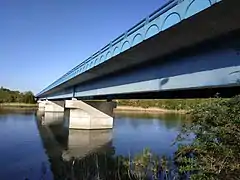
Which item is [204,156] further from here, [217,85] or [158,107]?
[158,107]

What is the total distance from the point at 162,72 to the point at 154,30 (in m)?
3.14

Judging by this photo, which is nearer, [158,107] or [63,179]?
[63,179]

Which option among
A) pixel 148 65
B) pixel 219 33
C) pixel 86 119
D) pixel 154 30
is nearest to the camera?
pixel 219 33

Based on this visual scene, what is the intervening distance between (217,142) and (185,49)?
6.36 metres

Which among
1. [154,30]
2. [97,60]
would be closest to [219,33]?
[154,30]

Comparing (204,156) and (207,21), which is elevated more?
(207,21)

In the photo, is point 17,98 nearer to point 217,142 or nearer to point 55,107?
point 55,107

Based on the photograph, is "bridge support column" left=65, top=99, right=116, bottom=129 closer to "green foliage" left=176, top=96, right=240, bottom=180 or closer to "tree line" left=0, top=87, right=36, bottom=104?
"green foliage" left=176, top=96, right=240, bottom=180

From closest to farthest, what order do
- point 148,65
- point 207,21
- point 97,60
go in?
point 207,21 < point 148,65 < point 97,60

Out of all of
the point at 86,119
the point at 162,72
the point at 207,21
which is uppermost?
the point at 207,21

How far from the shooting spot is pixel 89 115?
35000 mm

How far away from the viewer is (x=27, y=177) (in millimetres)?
14156

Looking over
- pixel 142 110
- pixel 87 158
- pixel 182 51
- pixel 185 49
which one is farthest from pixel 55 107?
pixel 185 49

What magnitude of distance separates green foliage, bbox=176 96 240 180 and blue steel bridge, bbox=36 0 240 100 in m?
2.93
